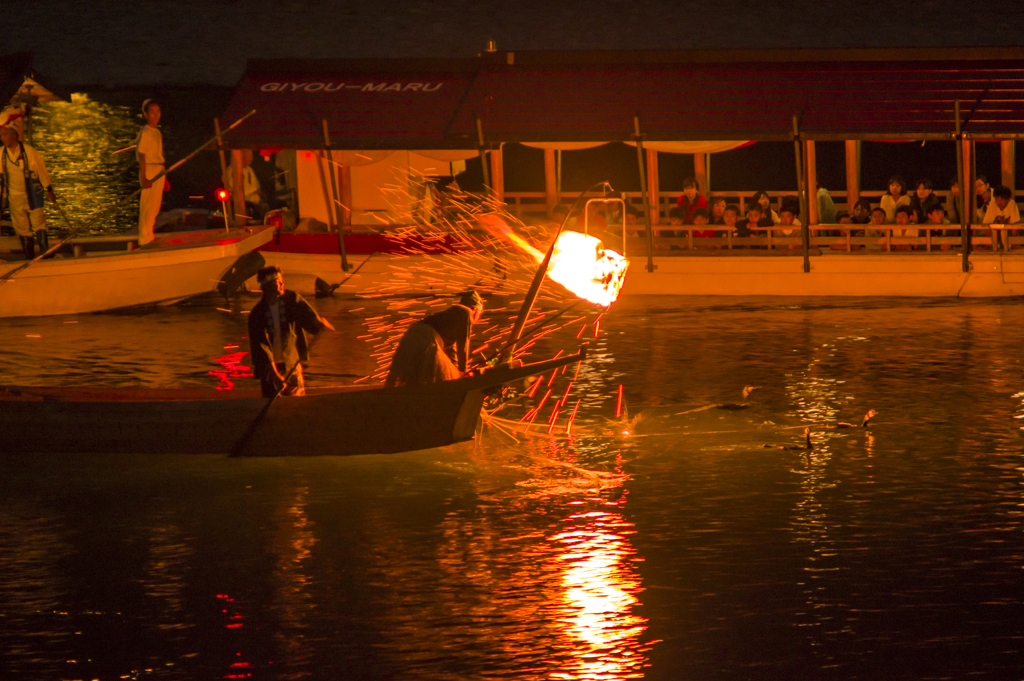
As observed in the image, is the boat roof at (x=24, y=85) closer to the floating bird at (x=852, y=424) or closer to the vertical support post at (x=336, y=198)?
the vertical support post at (x=336, y=198)

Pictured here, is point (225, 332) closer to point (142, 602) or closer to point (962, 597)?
point (142, 602)

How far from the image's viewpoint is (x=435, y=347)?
1191cm

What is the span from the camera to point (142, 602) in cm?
848

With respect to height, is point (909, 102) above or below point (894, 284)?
above

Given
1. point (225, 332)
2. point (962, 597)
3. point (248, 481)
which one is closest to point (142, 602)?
point (248, 481)

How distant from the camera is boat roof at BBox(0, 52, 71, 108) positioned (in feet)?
68.7

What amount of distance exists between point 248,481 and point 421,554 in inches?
100

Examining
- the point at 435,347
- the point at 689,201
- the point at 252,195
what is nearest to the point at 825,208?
the point at 689,201

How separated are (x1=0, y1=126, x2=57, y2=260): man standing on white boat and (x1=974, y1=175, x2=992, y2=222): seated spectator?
1407 cm

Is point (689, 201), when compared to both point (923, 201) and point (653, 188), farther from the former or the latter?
point (923, 201)

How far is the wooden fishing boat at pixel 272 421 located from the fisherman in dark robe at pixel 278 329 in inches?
13.5

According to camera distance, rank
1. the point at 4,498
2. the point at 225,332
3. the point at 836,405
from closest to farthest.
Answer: the point at 4,498, the point at 836,405, the point at 225,332

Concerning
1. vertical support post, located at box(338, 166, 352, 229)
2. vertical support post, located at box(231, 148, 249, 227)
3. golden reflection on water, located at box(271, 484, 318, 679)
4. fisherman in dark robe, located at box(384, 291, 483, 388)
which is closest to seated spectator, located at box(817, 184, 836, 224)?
vertical support post, located at box(338, 166, 352, 229)

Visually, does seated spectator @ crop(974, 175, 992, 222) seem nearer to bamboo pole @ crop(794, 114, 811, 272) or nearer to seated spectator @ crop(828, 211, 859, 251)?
seated spectator @ crop(828, 211, 859, 251)
